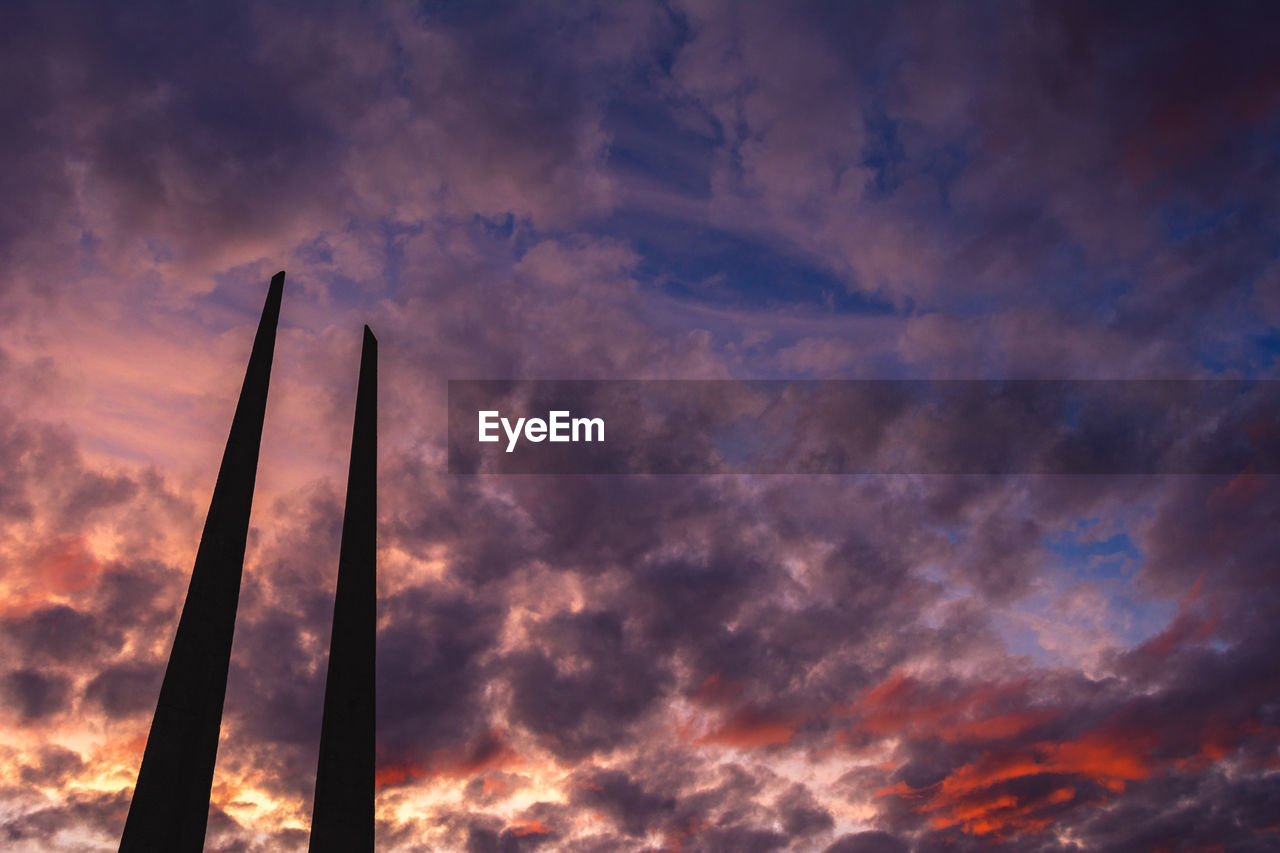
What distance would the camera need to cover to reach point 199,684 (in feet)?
70.6

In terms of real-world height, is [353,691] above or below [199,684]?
below

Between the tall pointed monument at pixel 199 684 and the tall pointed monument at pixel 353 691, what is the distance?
10.3 feet

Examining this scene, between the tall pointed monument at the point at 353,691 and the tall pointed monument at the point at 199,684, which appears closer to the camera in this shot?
the tall pointed monument at the point at 353,691

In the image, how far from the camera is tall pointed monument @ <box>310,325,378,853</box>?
19.8m

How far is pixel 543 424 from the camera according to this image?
107 ft

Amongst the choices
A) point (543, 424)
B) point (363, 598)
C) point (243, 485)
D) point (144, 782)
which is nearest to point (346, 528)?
point (363, 598)

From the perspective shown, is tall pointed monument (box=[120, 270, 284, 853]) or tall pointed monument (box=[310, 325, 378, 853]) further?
tall pointed monument (box=[120, 270, 284, 853])

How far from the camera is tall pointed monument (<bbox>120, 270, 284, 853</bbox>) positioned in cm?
2030

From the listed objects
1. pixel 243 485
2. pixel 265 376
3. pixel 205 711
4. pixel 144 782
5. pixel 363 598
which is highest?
pixel 265 376

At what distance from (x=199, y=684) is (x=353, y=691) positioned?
404 cm

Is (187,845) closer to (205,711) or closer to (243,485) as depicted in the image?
(205,711)

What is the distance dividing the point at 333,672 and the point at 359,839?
3.84m

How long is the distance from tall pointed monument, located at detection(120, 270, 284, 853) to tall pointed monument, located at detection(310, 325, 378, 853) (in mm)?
3129

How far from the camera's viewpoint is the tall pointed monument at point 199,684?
20.3 meters
